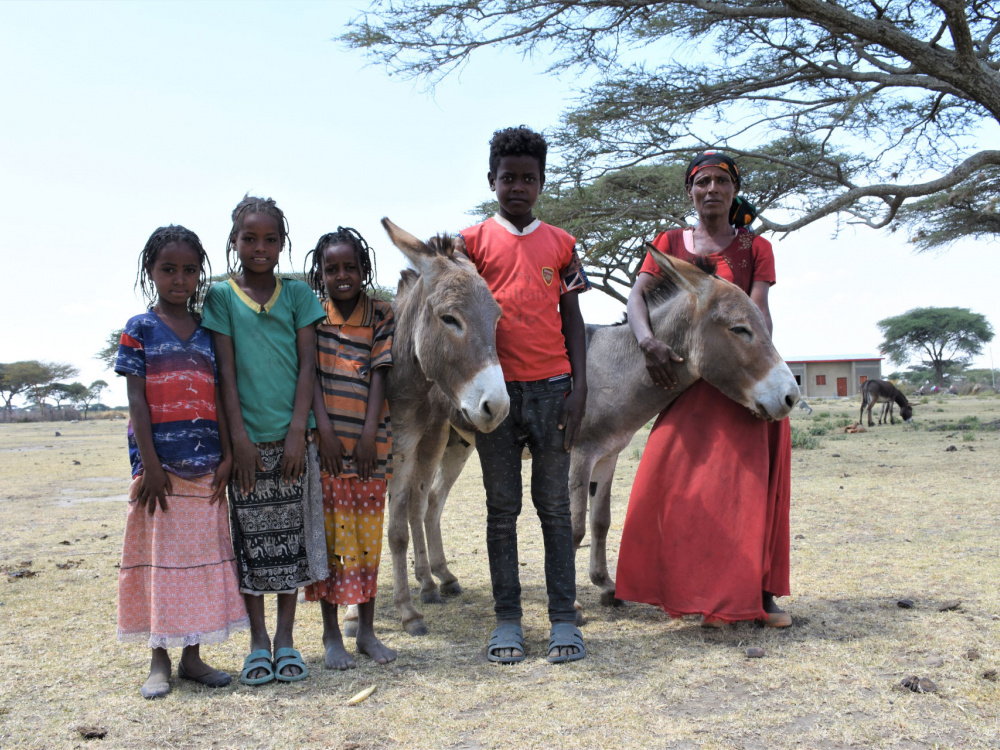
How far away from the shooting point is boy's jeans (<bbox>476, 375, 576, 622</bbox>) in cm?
→ 353

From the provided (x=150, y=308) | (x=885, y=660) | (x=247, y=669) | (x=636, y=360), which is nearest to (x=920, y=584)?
(x=885, y=660)

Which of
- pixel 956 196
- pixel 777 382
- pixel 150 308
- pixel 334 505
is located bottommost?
pixel 334 505

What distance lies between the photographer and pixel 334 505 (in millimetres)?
3637

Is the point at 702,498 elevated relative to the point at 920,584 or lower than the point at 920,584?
elevated

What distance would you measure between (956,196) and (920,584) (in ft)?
44.8

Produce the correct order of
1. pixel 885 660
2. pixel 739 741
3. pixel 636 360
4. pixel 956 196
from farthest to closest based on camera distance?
pixel 956 196 < pixel 636 360 < pixel 885 660 < pixel 739 741

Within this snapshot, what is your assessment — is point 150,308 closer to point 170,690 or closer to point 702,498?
point 170,690

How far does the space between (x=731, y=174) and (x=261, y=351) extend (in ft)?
9.07

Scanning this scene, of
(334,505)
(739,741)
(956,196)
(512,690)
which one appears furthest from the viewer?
(956,196)

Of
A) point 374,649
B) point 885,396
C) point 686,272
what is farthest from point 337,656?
point 885,396

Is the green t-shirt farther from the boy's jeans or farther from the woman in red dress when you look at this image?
the woman in red dress

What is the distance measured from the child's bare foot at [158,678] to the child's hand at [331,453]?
108 cm

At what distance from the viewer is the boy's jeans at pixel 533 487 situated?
3.53 metres

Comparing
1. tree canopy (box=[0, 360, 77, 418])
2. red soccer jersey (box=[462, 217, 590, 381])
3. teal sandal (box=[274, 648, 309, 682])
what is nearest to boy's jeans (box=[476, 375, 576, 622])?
red soccer jersey (box=[462, 217, 590, 381])
